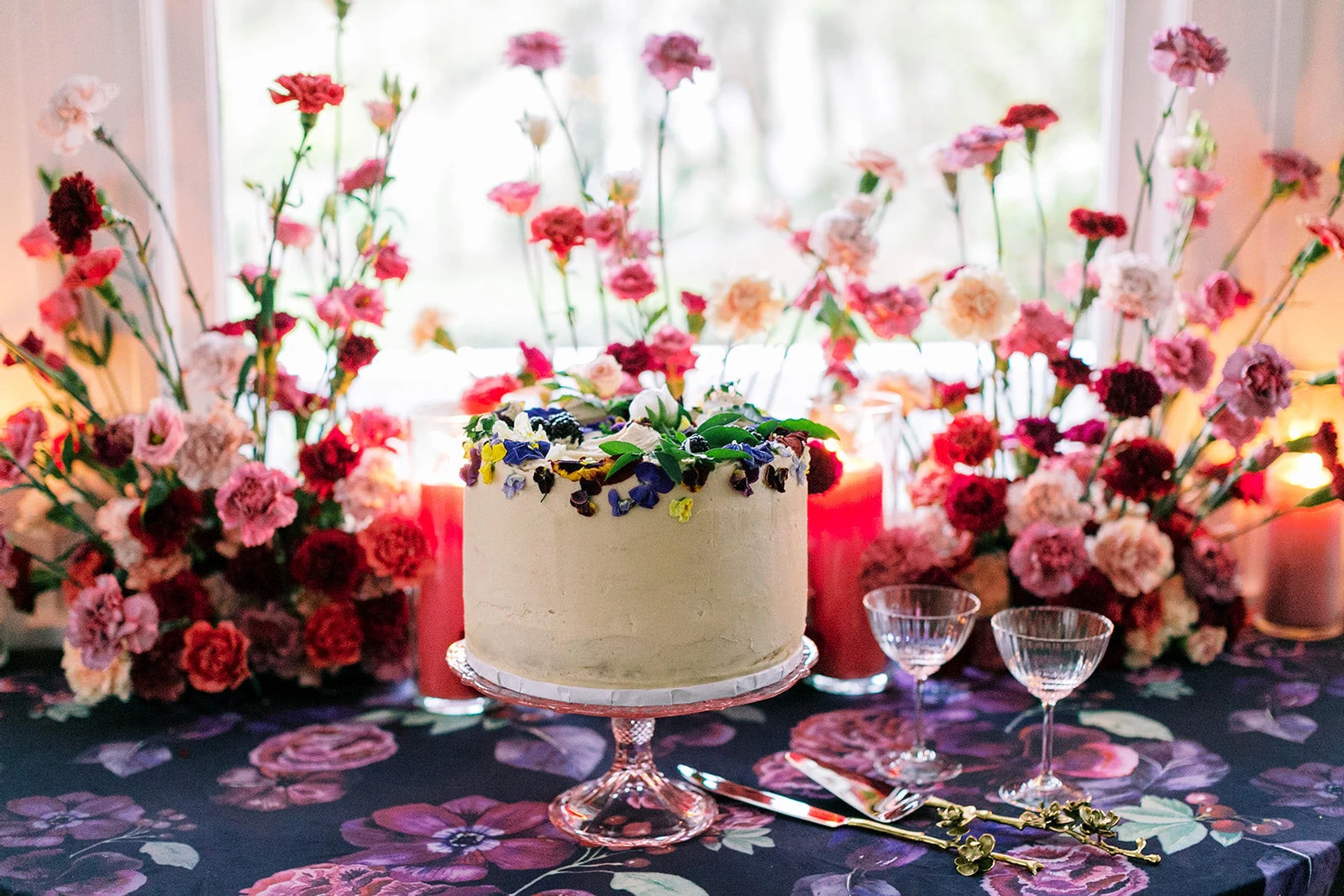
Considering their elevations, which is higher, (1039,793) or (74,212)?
(74,212)

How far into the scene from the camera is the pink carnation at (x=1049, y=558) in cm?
150

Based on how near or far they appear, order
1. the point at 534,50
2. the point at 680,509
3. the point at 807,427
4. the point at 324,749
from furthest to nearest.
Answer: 1. the point at 534,50
2. the point at 324,749
3. the point at 807,427
4. the point at 680,509

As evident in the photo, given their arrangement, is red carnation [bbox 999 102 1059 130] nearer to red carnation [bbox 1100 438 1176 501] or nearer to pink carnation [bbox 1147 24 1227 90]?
pink carnation [bbox 1147 24 1227 90]

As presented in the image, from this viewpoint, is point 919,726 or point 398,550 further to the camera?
point 398,550

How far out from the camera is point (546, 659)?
3.61 ft

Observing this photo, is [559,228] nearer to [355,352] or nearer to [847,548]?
[355,352]

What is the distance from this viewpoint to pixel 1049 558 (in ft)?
4.93

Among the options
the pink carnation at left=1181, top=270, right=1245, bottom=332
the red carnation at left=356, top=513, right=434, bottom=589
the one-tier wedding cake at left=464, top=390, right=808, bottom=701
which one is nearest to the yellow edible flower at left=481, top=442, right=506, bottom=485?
the one-tier wedding cake at left=464, top=390, right=808, bottom=701

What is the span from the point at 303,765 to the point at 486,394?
18.0 inches

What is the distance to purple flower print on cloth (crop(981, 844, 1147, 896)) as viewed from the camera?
1.06 metres

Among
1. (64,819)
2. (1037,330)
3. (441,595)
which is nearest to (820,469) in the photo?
(1037,330)

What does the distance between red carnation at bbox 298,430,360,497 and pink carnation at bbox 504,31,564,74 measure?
480 millimetres

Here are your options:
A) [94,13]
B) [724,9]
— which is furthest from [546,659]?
[724,9]

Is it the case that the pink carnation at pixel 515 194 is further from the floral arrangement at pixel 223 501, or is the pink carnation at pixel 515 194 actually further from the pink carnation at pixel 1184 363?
the pink carnation at pixel 1184 363
